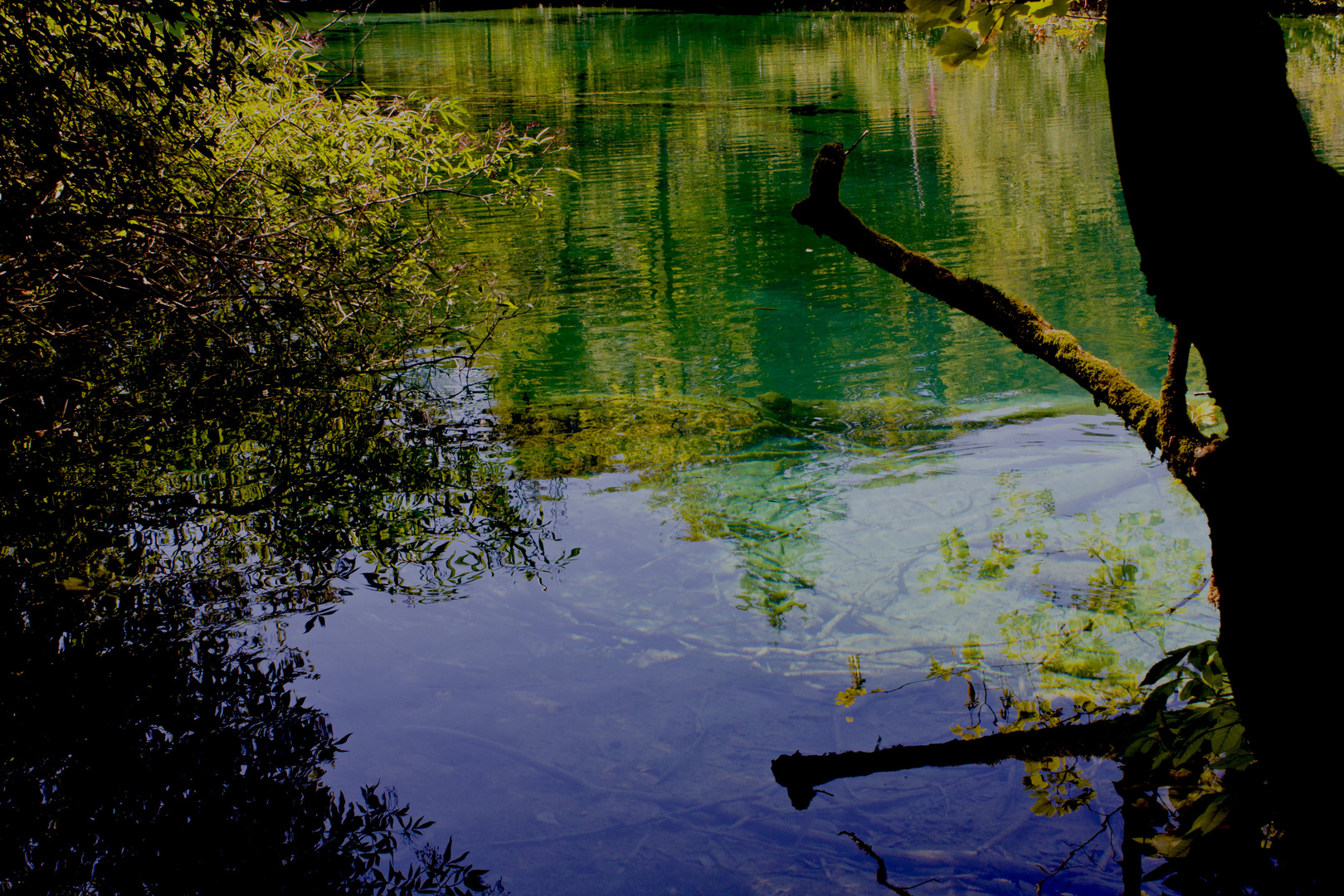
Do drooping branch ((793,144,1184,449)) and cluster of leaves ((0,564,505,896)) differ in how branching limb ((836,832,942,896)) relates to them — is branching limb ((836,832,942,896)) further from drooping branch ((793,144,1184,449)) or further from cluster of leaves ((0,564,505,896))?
drooping branch ((793,144,1184,449))

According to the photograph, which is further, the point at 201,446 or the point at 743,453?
the point at 201,446

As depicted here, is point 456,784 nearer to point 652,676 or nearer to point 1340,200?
point 652,676

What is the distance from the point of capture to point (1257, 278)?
1325mm

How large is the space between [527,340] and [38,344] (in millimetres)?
4163

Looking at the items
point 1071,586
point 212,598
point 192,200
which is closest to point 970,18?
point 1071,586

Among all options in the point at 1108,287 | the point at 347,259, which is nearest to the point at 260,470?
the point at 347,259

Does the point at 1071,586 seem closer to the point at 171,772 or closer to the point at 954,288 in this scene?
the point at 954,288

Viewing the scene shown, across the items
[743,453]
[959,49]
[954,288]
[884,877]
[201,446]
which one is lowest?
[884,877]

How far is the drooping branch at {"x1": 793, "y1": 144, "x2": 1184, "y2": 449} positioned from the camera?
2.38 metres

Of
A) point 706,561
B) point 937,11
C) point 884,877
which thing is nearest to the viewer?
point 937,11

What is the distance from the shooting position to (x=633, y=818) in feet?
10.1

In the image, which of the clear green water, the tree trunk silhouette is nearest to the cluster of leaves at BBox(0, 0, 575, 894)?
the clear green water

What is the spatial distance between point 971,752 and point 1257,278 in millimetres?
1572

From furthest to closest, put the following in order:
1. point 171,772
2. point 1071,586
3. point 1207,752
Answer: point 1071,586 → point 171,772 → point 1207,752
